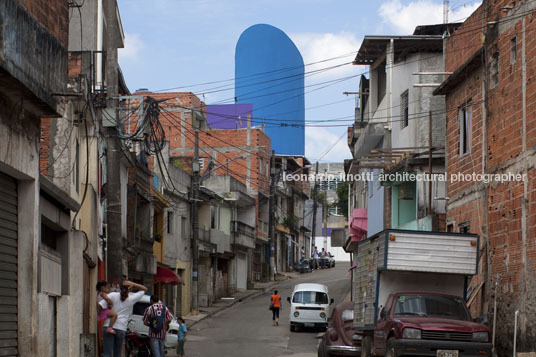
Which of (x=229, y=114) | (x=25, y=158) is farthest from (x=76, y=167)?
(x=229, y=114)

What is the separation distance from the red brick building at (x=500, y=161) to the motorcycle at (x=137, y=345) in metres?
8.70

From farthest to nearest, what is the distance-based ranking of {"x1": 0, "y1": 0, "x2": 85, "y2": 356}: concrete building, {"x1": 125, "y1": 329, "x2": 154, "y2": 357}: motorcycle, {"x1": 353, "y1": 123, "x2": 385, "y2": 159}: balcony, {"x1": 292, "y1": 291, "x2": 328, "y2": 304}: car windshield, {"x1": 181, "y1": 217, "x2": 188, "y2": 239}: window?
{"x1": 181, "y1": 217, "x2": 188, "y2": 239}: window, {"x1": 353, "y1": 123, "x2": 385, "y2": 159}: balcony, {"x1": 292, "y1": 291, "x2": 328, "y2": 304}: car windshield, {"x1": 125, "y1": 329, "x2": 154, "y2": 357}: motorcycle, {"x1": 0, "y1": 0, "x2": 85, "y2": 356}: concrete building

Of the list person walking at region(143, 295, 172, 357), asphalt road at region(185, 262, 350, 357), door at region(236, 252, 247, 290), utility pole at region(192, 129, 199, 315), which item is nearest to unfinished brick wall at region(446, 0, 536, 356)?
asphalt road at region(185, 262, 350, 357)

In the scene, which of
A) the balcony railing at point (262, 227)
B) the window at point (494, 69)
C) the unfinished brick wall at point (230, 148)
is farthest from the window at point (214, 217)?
the window at point (494, 69)

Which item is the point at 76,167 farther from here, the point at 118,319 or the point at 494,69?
the point at 494,69

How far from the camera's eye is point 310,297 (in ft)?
121

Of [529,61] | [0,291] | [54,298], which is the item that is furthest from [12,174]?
[529,61]

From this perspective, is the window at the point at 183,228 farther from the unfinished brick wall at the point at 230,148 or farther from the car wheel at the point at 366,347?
the car wheel at the point at 366,347

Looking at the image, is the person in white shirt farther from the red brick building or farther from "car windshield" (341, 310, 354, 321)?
the red brick building

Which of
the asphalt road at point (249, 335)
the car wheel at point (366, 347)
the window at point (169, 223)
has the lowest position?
the asphalt road at point (249, 335)

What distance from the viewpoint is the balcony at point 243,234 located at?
190ft

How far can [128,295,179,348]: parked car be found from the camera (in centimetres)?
2533

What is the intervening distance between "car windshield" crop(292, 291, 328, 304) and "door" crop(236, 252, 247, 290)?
23163 mm

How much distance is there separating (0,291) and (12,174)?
1795 mm
